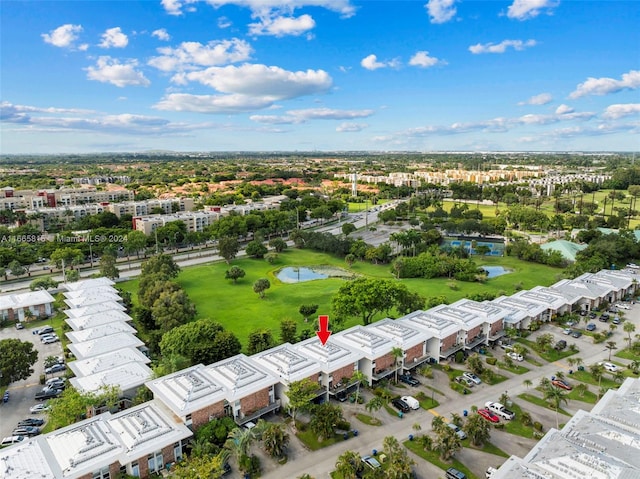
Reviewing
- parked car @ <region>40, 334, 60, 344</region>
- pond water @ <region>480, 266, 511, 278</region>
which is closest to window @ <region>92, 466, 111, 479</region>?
parked car @ <region>40, 334, 60, 344</region>

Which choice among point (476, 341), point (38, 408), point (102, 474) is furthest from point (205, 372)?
point (476, 341)

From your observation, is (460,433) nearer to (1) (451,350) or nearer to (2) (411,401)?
(2) (411,401)

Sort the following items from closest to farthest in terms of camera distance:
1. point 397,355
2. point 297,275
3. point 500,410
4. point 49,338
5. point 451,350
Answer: point 500,410, point 397,355, point 451,350, point 49,338, point 297,275

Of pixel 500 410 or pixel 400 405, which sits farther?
pixel 400 405

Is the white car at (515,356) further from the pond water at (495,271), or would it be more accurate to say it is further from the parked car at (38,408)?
the parked car at (38,408)

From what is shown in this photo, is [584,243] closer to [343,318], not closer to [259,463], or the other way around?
[343,318]

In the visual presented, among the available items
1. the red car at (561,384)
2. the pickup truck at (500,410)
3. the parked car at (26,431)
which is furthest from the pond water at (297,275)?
the parked car at (26,431)

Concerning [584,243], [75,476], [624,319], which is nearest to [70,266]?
[75,476]

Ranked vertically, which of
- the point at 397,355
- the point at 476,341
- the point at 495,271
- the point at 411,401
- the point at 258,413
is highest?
the point at 397,355
